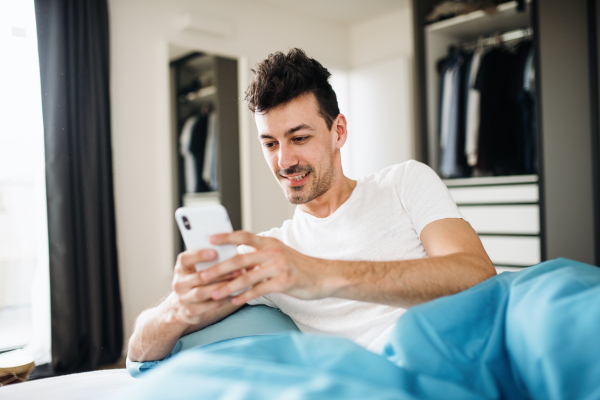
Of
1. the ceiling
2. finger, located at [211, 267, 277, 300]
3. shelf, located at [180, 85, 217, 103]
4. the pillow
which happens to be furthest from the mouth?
the ceiling

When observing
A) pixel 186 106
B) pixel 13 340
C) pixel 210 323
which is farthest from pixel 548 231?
pixel 13 340

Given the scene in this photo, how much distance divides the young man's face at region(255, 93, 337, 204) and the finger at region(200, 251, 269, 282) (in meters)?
0.61

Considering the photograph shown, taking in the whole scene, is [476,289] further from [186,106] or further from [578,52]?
[186,106]

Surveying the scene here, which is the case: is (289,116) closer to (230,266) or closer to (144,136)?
(230,266)

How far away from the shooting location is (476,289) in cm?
81

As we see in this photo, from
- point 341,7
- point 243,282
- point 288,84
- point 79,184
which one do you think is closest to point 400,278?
point 243,282

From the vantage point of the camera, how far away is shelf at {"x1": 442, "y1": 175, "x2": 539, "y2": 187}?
9.16 ft

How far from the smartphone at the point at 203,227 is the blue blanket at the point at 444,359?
0.56ft

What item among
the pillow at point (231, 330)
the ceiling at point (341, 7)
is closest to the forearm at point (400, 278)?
the pillow at point (231, 330)

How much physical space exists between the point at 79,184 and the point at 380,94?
2544mm

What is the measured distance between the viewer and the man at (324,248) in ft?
2.73

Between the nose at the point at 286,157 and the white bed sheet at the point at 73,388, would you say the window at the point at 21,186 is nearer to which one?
the white bed sheet at the point at 73,388

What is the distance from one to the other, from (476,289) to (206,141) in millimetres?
2876

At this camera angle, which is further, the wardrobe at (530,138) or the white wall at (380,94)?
the white wall at (380,94)
